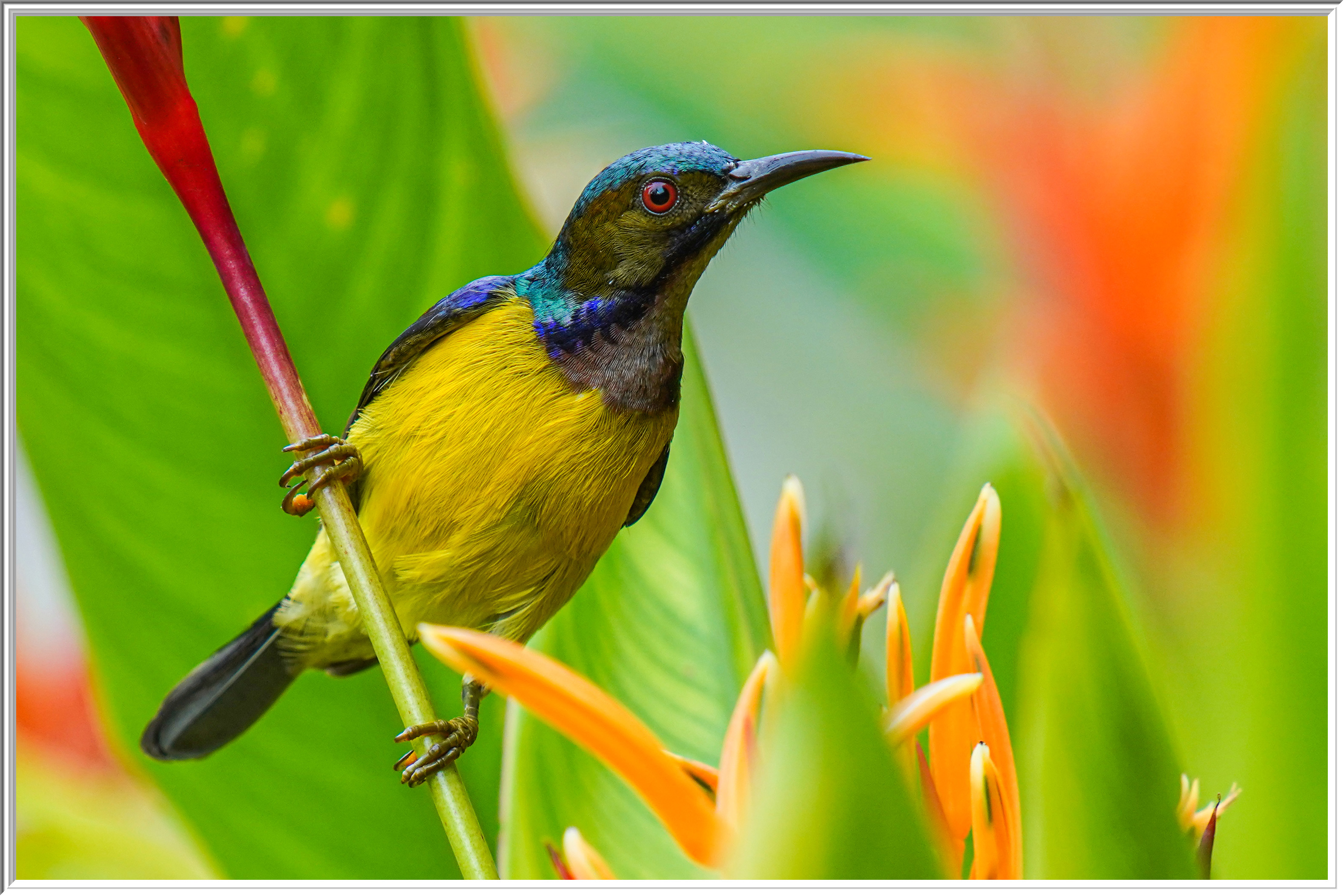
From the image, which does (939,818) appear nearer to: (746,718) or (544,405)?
(746,718)

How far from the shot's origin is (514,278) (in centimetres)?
89

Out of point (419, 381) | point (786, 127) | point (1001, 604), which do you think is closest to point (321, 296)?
point (419, 381)

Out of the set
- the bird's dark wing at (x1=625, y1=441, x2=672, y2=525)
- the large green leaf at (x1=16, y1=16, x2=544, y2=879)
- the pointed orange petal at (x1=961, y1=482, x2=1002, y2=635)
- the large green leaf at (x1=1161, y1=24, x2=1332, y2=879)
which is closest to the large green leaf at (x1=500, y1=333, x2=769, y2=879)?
the bird's dark wing at (x1=625, y1=441, x2=672, y2=525)

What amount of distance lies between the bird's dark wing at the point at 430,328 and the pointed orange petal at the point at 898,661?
1.45 feet

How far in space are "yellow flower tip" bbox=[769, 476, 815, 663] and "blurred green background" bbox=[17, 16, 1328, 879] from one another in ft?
0.48

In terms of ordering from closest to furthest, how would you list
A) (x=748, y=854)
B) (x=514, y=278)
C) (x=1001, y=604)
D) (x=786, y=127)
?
(x=748, y=854) < (x=1001, y=604) < (x=514, y=278) < (x=786, y=127)

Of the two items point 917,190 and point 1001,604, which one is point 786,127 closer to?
point 917,190

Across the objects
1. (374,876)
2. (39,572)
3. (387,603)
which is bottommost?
(374,876)

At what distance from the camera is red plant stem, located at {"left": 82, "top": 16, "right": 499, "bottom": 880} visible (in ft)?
2.04

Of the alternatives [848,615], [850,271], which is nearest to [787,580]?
[848,615]

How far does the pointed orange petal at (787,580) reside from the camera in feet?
2.00

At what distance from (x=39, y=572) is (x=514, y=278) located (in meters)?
0.49

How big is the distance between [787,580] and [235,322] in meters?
0.51

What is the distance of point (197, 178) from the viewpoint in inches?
26.3
